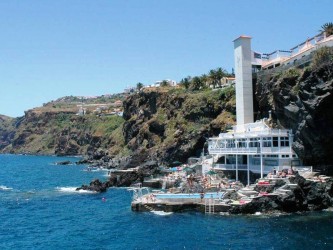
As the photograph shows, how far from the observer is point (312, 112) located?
5238 cm

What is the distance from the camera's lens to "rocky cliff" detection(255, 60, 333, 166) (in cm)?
5186

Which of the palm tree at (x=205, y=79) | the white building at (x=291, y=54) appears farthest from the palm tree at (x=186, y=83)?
the white building at (x=291, y=54)

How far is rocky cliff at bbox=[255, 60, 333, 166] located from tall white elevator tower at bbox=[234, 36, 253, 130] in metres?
12.4

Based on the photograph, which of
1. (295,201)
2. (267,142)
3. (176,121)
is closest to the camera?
(295,201)

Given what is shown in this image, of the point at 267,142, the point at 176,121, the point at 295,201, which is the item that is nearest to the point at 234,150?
the point at 267,142

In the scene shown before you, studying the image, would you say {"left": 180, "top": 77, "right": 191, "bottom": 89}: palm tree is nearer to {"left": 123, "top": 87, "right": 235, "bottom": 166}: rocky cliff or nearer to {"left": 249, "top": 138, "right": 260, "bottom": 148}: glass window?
{"left": 123, "top": 87, "right": 235, "bottom": 166}: rocky cliff

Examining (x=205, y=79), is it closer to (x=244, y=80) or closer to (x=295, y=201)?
(x=244, y=80)

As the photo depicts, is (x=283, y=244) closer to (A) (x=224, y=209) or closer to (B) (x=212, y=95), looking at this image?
(A) (x=224, y=209)

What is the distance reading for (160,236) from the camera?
41.1 m

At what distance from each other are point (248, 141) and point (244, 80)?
13.9 meters

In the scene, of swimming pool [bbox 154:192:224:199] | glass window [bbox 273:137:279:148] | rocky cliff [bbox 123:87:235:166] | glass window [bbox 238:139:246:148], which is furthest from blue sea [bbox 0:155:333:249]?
rocky cliff [bbox 123:87:235:166]

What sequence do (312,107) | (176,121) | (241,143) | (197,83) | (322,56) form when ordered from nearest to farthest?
(312,107) → (322,56) → (241,143) → (176,121) → (197,83)

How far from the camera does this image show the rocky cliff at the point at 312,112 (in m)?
51.9

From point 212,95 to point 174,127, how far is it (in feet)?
44.7
